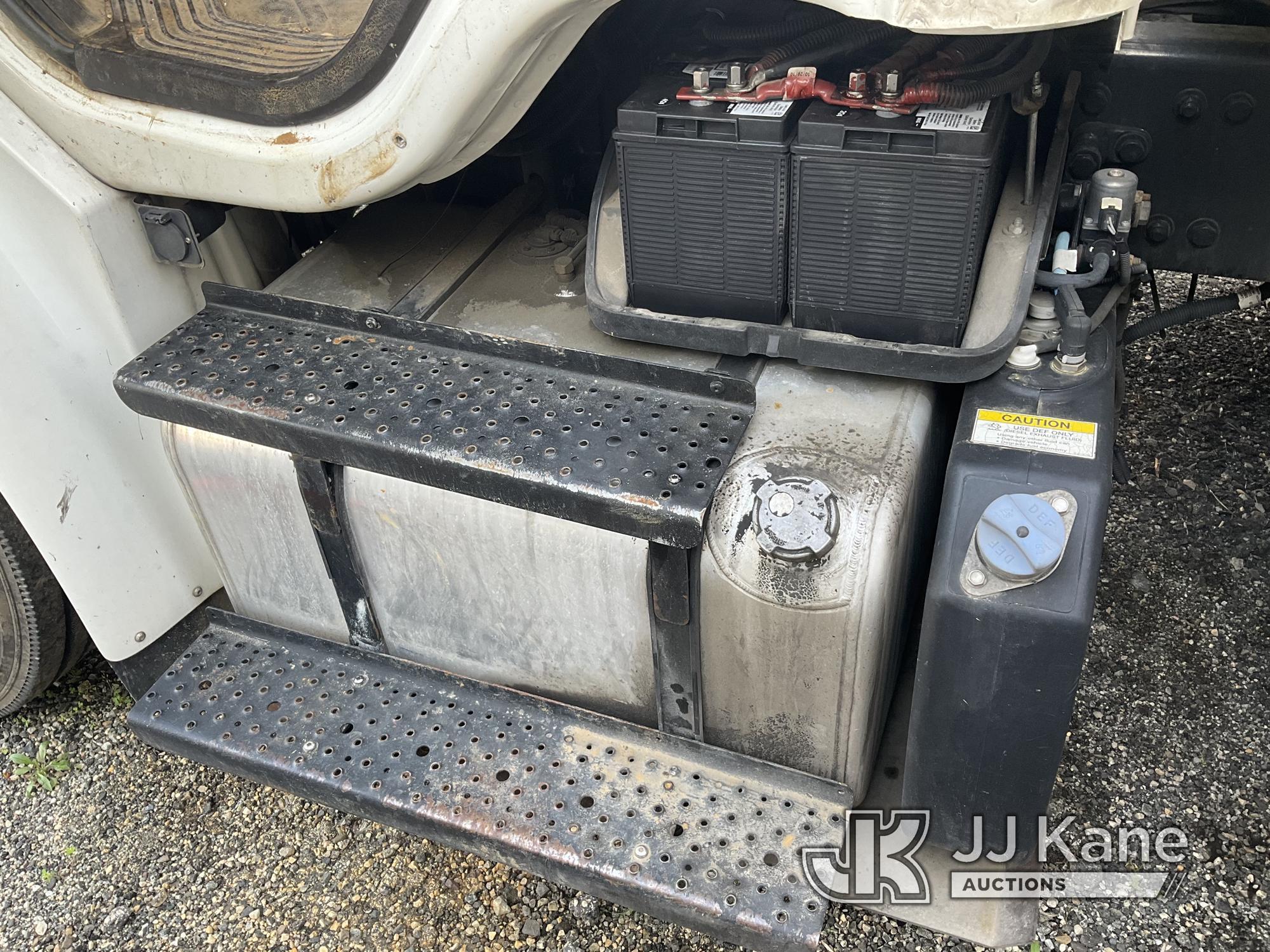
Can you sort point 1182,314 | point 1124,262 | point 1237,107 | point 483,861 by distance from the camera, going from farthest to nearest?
point 1182,314 < point 483,861 < point 1237,107 < point 1124,262

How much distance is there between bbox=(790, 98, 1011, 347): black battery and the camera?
1.08 metres

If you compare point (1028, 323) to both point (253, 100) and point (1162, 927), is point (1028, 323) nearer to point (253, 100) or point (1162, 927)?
point (1162, 927)

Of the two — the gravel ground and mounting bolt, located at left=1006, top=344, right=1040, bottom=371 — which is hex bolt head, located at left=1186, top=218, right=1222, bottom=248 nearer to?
mounting bolt, located at left=1006, top=344, right=1040, bottom=371

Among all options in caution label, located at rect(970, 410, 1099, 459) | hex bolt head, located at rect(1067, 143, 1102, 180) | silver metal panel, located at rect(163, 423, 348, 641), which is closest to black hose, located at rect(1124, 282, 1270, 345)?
hex bolt head, located at rect(1067, 143, 1102, 180)

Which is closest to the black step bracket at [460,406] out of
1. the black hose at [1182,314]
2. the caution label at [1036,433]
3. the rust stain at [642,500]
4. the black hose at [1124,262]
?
the rust stain at [642,500]

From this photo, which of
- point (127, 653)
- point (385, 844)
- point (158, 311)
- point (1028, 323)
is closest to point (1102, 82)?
point (1028, 323)

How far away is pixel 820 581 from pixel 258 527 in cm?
82

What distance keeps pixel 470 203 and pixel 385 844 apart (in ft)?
3.50

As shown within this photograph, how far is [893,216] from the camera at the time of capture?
1126 mm

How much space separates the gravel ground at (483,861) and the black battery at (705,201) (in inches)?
35.2

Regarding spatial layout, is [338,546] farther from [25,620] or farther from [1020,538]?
[1020,538]

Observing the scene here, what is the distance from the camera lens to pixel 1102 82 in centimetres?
148

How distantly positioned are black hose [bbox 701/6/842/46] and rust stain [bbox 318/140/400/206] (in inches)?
17.2

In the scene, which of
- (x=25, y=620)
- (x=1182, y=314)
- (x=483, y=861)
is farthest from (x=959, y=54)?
(x=25, y=620)
